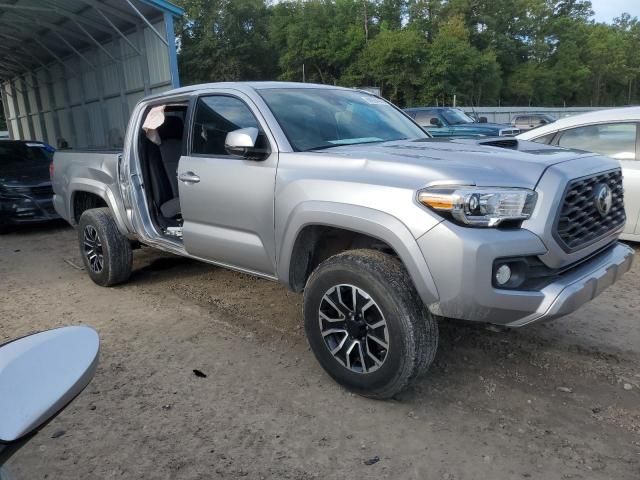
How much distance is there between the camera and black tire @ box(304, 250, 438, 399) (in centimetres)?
283

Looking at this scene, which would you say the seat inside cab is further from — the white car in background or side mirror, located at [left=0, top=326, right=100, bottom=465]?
the white car in background

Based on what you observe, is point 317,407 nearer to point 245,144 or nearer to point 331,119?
point 245,144

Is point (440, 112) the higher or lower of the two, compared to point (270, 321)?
higher

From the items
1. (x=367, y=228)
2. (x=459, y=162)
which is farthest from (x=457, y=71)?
(x=367, y=228)

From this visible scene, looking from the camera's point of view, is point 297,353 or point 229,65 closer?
point 297,353

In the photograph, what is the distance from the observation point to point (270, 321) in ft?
14.5

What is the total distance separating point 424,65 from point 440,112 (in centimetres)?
3503

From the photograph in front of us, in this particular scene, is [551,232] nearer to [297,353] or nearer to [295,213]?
[295,213]

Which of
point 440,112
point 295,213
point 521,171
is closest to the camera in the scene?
point 521,171

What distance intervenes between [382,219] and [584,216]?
115 cm

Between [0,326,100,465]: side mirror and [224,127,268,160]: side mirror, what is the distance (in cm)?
216

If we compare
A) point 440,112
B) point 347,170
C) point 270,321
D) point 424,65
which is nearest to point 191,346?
point 270,321

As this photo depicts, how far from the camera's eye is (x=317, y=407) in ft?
10.1

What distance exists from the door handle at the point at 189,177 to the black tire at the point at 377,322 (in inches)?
55.3
